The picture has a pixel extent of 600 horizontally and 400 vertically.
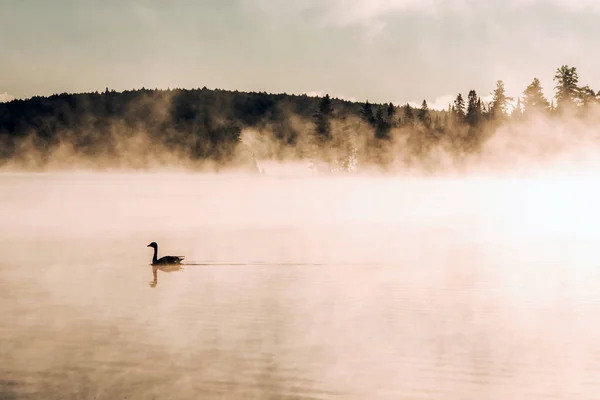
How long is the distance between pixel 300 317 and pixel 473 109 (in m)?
154

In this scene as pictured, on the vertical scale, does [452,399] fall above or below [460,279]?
below

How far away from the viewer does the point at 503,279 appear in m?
23.7

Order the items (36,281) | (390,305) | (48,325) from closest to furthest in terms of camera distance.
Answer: (48,325), (390,305), (36,281)

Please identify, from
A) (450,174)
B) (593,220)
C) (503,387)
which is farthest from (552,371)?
(450,174)

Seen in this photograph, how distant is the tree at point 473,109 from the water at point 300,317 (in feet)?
413

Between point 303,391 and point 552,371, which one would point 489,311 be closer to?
point 552,371

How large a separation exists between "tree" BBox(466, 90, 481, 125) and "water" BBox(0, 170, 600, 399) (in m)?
126

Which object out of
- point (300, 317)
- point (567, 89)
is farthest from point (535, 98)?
point (300, 317)

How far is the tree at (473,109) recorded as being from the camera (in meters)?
161

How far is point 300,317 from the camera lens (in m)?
16.8

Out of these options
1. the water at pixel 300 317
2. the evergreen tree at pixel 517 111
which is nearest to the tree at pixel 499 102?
the evergreen tree at pixel 517 111

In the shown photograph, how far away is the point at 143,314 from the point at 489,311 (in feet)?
26.7

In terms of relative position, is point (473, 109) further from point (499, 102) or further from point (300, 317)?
point (300, 317)

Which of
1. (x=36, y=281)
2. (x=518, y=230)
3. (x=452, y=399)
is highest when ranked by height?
(x=518, y=230)
